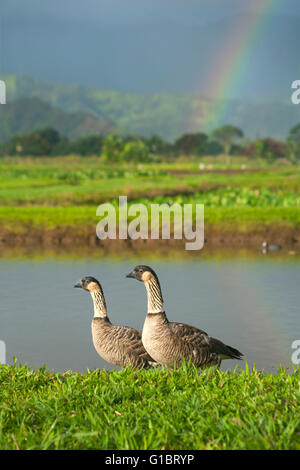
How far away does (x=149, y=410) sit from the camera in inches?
237

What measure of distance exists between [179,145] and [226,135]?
750cm

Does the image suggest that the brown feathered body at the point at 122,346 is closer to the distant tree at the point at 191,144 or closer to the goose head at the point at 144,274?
the goose head at the point at 144,274

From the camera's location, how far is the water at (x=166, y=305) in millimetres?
10102

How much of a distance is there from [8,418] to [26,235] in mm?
18769

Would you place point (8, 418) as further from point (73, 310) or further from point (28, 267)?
point (28, 267)

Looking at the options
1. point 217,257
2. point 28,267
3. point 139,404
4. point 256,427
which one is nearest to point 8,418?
point 139,404

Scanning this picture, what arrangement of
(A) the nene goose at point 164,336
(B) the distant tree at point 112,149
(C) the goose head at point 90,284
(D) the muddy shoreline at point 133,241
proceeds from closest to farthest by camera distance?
(A) the nene goose at point 164,336
(C) the goose head at point 90,284
(D) the muddy shoreline at point 133,241
(B) the distant tree at point 112,149

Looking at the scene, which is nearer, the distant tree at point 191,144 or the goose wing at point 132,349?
the goose wing at point 132,349

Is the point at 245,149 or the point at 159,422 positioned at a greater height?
the point at 245,149
